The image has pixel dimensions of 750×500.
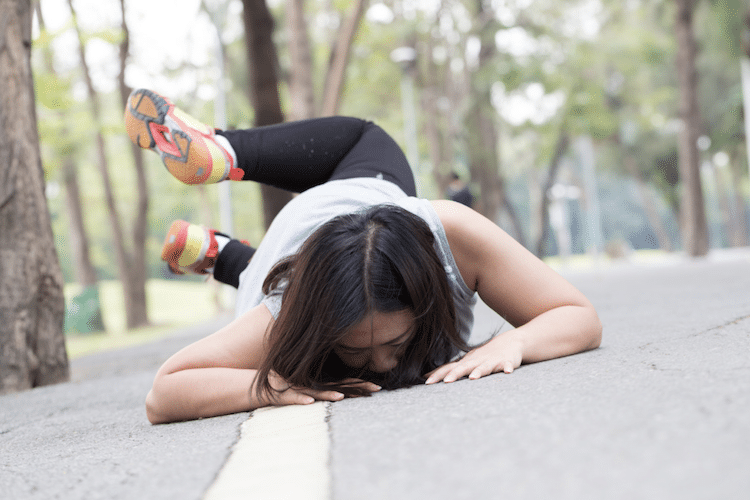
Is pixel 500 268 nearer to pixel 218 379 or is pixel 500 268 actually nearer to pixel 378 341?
pixel 378 341

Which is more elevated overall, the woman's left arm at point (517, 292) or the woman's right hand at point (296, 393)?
the woman's left arm at point (517, 292)

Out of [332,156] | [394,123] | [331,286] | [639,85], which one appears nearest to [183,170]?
[332,156]

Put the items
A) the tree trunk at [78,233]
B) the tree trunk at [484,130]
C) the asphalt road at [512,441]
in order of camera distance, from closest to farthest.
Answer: the asphalt road at [512,441] → the tree trunk at [484,130] → the tree trunk at [78,233]

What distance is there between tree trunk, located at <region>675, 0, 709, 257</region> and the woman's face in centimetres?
1647

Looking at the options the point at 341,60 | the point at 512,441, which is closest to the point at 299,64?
the point at 341,60

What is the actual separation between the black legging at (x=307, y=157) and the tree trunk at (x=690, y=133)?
15588 mm

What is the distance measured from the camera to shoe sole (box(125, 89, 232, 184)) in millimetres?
2963

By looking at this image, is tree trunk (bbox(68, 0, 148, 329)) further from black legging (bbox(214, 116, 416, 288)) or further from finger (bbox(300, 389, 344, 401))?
finger (bbox(300, 389, 344, 401))

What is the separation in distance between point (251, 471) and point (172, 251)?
79.6 inches

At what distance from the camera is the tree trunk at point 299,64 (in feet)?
36.5

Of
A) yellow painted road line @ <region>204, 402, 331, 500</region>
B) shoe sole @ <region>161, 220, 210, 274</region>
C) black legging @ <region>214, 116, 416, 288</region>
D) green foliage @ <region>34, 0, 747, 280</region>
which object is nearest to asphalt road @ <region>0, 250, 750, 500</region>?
yellow painted road line @ <region>204, 402, 331, 500</region>

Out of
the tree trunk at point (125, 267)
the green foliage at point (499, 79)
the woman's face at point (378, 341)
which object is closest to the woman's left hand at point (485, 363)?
the woman's face at point (378, 341)

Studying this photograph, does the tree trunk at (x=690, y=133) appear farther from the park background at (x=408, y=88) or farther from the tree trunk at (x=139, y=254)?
the tree trunk at (x=139, y=254)

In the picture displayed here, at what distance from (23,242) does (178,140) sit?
2291mm
